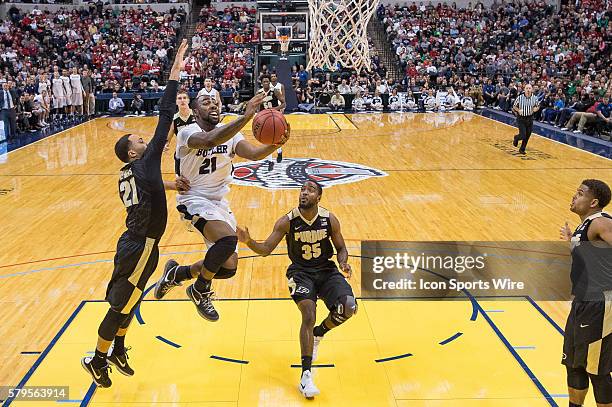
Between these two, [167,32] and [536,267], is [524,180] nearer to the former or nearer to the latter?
[536,267]

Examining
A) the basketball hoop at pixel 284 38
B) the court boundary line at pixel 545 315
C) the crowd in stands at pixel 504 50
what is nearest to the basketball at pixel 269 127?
the court boundary line at pixel 545 315

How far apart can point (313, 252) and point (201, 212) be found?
1002 millimetres

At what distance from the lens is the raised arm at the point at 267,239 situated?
5.03 m

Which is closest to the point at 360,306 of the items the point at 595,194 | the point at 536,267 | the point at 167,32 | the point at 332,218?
the point at 332,218

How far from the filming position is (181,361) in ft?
17.4

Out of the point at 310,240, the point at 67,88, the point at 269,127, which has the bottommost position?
the point at 67,88

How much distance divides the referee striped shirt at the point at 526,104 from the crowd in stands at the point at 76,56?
13.7 metres

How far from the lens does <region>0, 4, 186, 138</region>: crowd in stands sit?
20.6 m

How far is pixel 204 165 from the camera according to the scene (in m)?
5.34

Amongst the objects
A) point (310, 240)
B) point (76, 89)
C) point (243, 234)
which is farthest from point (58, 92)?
point (310, 240)

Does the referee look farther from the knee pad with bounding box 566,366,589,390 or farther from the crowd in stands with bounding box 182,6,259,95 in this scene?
the crowd in stands with bounding box 182,6,259,95

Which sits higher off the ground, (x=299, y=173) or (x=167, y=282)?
(x=167, y=282)

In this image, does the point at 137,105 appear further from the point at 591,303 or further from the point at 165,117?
the point at 591,303

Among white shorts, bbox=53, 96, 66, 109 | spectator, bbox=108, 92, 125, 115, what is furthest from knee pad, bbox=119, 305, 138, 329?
spectator, bbox=108, 92, 125, 115
